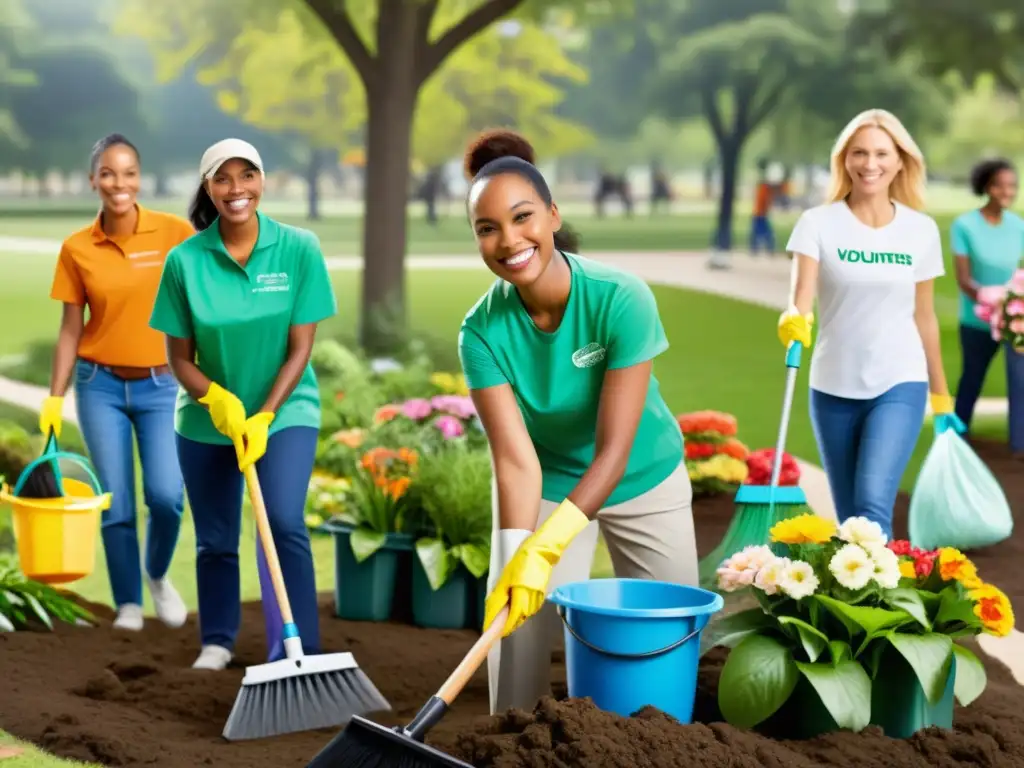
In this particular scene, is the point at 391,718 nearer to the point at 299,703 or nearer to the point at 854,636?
the point at 299,703

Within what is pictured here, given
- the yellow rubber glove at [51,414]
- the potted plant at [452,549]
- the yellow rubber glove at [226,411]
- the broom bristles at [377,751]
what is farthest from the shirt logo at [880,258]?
the yellow rubber glove at [51,414]

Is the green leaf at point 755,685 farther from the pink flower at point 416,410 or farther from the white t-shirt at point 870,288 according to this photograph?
the pink flower at point 416,410

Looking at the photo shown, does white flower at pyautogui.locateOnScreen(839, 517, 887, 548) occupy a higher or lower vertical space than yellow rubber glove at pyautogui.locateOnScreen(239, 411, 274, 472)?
lower

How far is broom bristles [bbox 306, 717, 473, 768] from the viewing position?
11.7 ft

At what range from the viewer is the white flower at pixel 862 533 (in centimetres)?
445

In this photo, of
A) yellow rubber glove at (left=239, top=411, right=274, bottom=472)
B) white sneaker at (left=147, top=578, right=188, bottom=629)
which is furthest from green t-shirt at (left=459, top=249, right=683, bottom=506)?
white sneaker at (left=147, top=578, right=188, bottom=629)

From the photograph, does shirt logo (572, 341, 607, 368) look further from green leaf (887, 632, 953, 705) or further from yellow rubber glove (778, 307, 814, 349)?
yellow rubber glove (778, 307, 814, 349)

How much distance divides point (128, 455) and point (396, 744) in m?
3.03

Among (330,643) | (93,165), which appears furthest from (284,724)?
(93,165)

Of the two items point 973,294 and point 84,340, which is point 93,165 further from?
point 973,294

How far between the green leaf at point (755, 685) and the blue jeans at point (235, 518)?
1.68 meters

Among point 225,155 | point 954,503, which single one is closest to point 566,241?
point 225,155

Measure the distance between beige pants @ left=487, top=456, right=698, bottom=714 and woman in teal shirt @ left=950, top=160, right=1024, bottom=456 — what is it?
614 cm

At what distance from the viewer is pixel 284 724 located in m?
4.89
